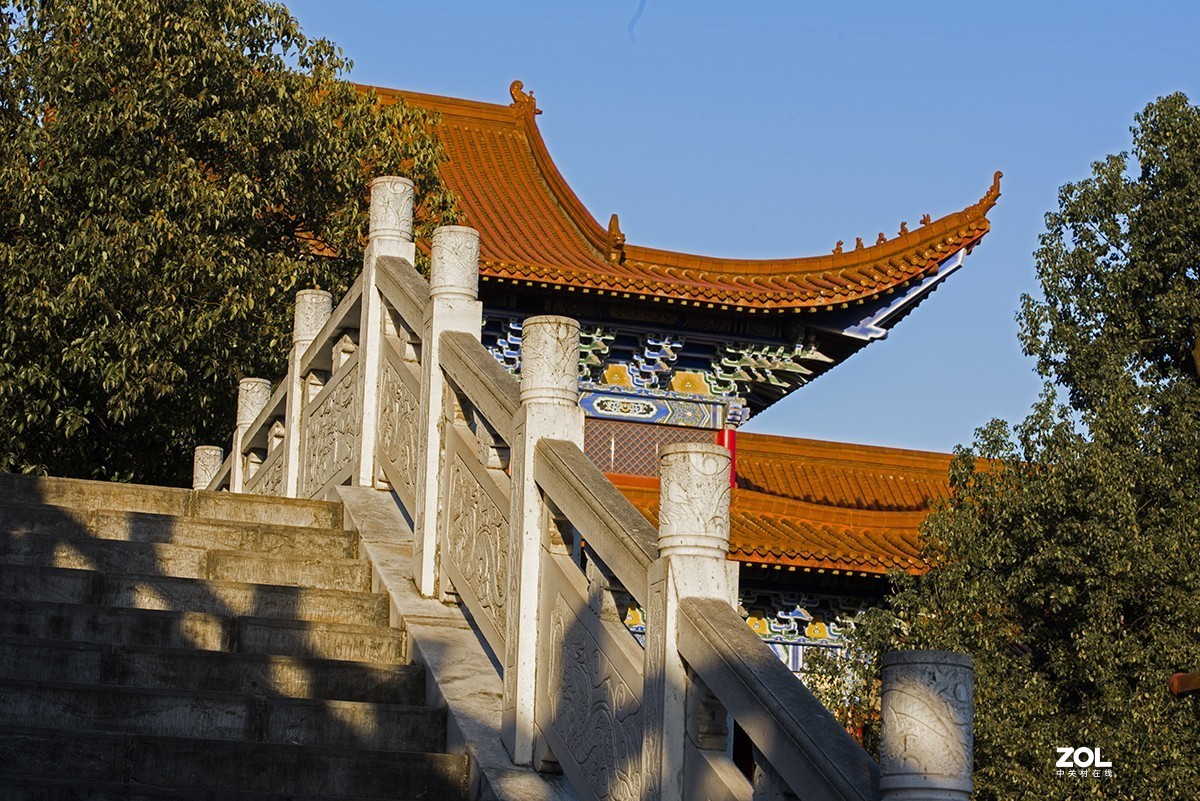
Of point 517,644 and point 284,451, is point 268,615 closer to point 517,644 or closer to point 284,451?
point 517,644

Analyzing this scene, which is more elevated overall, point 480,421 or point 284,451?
point 284,451

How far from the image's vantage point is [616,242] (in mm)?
17797

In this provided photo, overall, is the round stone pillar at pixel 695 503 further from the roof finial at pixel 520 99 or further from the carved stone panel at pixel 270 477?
the roof finial at pixel 520 99

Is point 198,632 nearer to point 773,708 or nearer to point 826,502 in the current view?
point 773,708

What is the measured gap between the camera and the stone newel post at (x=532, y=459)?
6.04 meters

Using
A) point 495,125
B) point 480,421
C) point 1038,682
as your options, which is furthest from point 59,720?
point 495,125

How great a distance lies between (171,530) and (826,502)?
30.5 ft

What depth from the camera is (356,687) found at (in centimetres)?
639

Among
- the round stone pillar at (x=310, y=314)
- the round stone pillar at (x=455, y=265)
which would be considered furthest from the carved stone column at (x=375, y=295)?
the round stone pillar at (x=310, y=314)

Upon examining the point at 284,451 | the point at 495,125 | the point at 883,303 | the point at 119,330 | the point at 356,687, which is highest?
the point at 495,125

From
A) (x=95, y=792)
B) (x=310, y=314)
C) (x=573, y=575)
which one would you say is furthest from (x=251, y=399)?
(x=95, y=792)

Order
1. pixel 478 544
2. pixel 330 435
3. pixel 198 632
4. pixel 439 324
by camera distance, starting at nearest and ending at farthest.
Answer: pixel 198 632 < pixel 478 544 < pixel 439 324 < pixel 330 435

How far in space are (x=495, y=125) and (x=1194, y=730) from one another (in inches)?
540

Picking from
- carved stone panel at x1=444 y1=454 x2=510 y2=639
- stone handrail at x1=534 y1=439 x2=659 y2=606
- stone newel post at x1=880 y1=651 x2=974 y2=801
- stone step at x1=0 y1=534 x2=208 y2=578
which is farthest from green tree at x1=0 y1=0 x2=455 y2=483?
stone newel post at x1=880 y1=651 x2=974 y2=801
